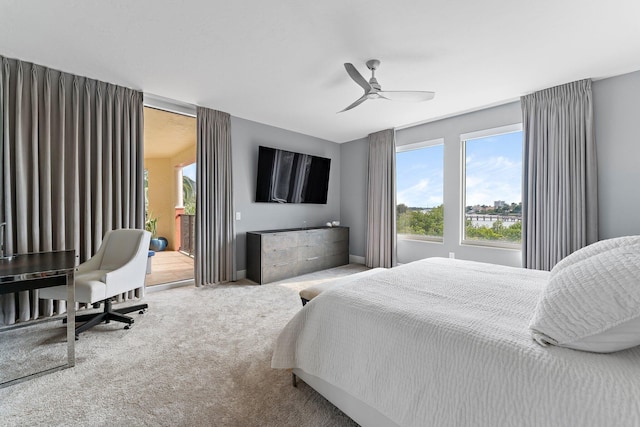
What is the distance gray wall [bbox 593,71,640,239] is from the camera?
2.93 meters

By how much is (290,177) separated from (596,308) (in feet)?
14.5

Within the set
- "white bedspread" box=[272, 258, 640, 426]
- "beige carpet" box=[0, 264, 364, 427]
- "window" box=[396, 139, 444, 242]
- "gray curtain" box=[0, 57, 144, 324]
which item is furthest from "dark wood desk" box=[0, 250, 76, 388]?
"window" box=[396, 139, 444, 242]

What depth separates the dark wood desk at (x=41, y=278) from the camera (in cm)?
177

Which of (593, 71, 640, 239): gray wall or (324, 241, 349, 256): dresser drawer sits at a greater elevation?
(593, 71, 640, 239): gray wall

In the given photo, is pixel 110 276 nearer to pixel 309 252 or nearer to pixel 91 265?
pixel 91 265

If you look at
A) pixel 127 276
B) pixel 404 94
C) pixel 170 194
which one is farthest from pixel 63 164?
pixel 170 194

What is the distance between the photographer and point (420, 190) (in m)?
4.99

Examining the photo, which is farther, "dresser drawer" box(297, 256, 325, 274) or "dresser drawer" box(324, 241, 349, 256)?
"dresser drawer" box(324, 241, 349, 256)

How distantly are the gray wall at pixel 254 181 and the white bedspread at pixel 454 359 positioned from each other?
3123 mm

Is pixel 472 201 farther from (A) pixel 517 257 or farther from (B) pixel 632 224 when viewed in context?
(B) pixel 632 224

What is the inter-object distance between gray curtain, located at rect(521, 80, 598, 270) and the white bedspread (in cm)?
204

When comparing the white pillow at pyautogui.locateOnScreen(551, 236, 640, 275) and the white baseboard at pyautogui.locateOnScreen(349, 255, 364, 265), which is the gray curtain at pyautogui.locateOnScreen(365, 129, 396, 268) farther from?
the white pillow at pyautogui.locateOnScreen(551, 236, 640, 275)

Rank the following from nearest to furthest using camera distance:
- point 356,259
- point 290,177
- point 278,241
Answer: point 278,241 < point 290,177 < point 356,259

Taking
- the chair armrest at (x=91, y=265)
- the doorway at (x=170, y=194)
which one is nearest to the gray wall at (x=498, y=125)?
the doorway at (x=170, y=194)
